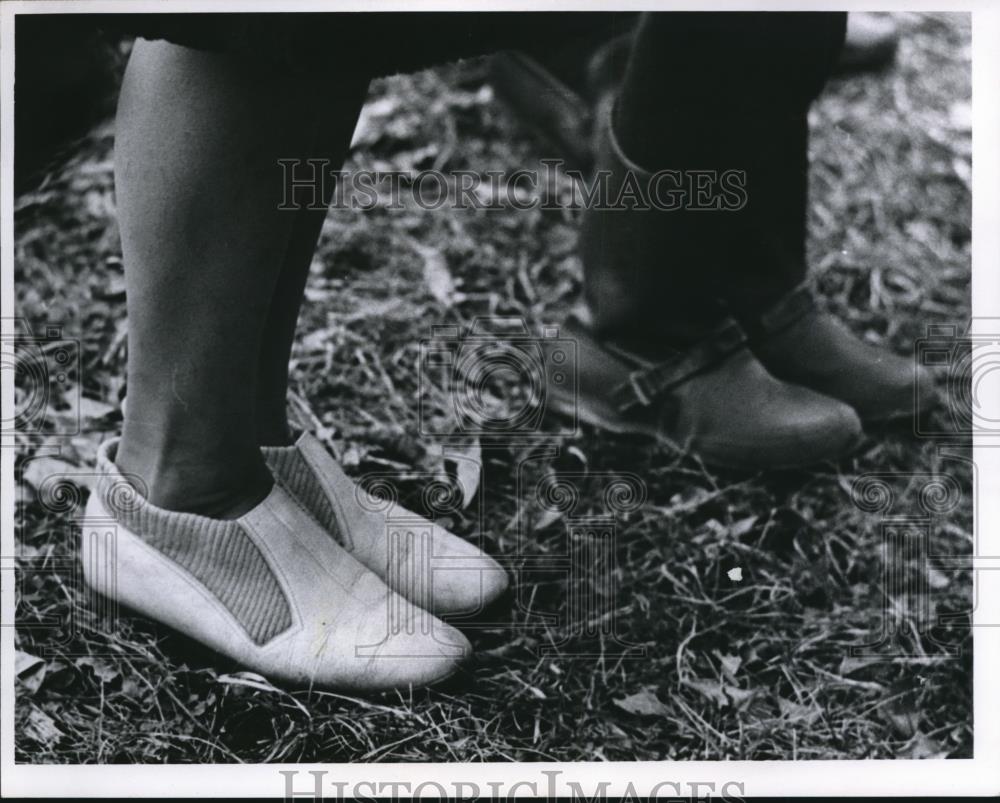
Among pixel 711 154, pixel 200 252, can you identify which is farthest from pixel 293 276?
pixel 711 154

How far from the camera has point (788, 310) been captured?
195cm

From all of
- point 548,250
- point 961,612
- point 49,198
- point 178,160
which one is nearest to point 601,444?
point 548,250

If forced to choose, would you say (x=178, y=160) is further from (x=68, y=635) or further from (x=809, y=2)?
(x=809, y=2)

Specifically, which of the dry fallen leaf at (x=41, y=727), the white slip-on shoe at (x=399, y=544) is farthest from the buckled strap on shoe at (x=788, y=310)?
the dry fallen leaf at (x=41, y=727)

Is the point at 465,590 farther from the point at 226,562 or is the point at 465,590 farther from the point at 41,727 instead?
the point at 41,727

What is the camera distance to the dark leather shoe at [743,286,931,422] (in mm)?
1952

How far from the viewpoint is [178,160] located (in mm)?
1796

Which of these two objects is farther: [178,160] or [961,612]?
[961,612]

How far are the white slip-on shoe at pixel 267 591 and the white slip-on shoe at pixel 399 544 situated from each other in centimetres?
2

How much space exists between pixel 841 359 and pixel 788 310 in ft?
0.34

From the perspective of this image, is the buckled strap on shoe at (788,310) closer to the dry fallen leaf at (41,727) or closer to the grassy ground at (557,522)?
the grassy ground at (557,522)

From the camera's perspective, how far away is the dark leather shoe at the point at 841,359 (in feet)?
6.40

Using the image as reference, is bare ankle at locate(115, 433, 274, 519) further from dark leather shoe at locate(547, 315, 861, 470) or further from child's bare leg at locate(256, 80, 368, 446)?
dark leather shoe at locate(547, 315, 861, 470)

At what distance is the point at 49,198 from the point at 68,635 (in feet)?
1.97
